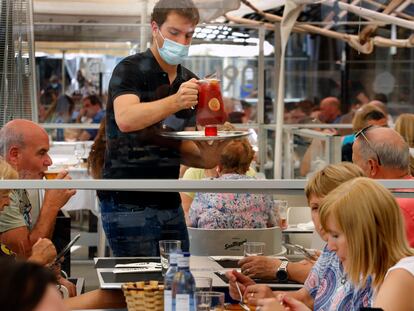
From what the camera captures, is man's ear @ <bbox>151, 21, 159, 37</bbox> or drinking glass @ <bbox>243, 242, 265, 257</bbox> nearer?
drinking glass @ <bbox>243, 242, 265, 257</bbox>

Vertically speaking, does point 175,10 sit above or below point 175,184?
above

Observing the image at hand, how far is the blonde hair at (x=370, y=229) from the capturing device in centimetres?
341

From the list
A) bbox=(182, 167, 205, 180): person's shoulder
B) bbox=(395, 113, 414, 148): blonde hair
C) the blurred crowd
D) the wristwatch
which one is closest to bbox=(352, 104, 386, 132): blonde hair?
bbox=(395, 113, 414, 148): blonde hair

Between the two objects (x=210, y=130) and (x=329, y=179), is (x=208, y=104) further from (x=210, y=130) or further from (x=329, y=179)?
(x=329, y=179)

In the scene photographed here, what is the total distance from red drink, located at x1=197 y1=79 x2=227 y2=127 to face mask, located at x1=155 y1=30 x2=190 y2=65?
159 millimetres

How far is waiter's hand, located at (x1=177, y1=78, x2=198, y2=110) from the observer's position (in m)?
4.53

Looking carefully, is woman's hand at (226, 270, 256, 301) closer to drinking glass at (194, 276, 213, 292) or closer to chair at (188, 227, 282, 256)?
drinking glass at (194, 276, 213, 292)

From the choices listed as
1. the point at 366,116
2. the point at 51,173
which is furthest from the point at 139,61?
the point at 366,116

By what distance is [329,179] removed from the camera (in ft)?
13.4

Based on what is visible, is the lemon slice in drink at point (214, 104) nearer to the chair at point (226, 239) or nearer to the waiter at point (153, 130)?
the waiter at point (153, 130)

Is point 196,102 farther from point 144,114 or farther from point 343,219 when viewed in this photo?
point 343,219

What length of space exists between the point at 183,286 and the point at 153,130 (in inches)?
51.6

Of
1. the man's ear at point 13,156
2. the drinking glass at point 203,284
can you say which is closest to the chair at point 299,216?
the man's ear at point 13,156

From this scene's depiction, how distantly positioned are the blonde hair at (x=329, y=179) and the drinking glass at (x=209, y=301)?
26.8 inches
